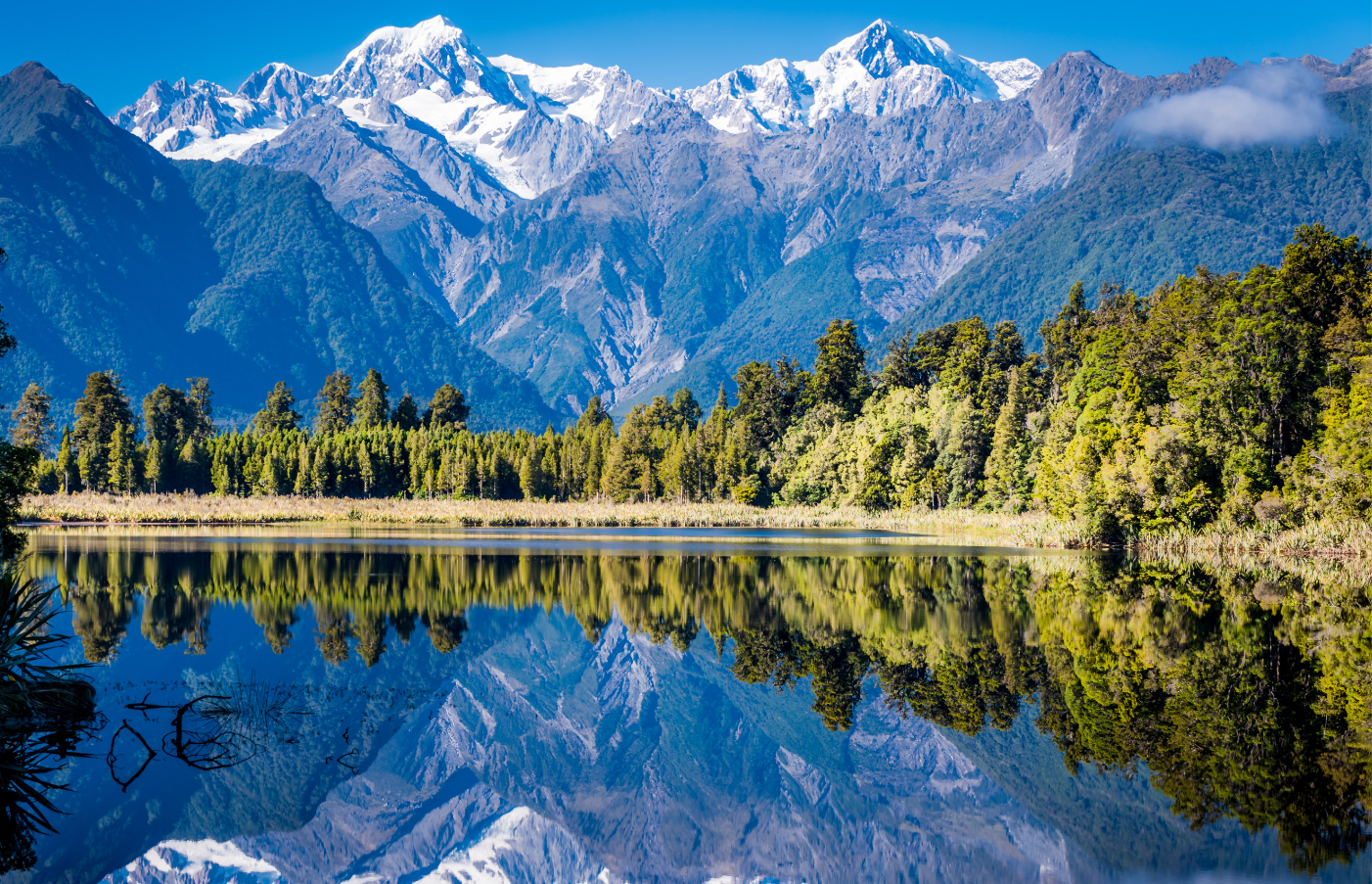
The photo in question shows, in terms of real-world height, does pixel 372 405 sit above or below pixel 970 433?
above

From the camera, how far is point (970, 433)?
91500mm

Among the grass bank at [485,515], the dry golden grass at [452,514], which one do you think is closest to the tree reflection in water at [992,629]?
the grass bank at [485,515]

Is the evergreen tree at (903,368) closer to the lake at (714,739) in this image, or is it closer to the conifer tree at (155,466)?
the lake at (714,739)

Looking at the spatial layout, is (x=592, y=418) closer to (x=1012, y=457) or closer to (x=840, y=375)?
(x=840, y=375)

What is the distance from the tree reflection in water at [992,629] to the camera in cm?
1634

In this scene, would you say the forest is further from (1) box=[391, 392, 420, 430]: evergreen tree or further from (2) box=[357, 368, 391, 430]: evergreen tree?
(1) box=[391, 392, 420, 430]: evergreen tree

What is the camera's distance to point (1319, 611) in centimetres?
3138

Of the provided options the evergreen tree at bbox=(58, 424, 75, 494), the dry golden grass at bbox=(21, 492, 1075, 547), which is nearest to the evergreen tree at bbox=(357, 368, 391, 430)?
the evergreen tree at bbox=(58, 424, 75, 494)

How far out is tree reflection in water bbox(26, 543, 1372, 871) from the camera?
16.3 m

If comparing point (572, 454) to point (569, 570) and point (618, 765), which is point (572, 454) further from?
point (618, 765)

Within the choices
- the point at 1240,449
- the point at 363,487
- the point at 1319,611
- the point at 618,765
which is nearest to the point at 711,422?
the point at 363,487

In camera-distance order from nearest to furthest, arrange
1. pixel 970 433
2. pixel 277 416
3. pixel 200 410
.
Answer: pixel 970 433, pixel 277 416, pixel 200 410

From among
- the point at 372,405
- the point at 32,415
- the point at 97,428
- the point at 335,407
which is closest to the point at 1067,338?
the point at 372,405

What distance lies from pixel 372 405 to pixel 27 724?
5333 inches
